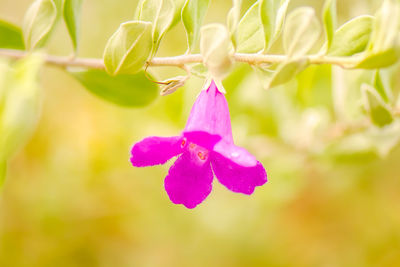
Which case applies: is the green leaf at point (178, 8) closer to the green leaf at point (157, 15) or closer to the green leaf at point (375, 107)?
the green leaf at point (157, 15)

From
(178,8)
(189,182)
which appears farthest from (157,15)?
(189,182)

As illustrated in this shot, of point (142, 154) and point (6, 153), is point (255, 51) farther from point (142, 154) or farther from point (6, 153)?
point (6, 153)

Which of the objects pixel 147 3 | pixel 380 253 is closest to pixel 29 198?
pixel 147 3

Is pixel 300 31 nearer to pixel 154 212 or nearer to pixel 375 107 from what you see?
pixel 375 107

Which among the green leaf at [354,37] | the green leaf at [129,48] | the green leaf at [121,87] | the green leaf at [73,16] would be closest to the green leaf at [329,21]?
the green leaf at [354,37]

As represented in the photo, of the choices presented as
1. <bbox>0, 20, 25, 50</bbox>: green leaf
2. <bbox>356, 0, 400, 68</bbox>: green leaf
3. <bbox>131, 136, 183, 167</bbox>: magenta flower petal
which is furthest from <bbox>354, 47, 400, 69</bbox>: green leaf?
<bbox>0, 20, 25, 50</bbox>: green leaf

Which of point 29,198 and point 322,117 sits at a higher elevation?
point 322,117

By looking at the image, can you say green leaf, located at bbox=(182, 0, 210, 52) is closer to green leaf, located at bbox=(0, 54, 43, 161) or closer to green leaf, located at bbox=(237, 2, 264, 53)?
green leaf, located at bbox=(237, 2, 264, 53)
